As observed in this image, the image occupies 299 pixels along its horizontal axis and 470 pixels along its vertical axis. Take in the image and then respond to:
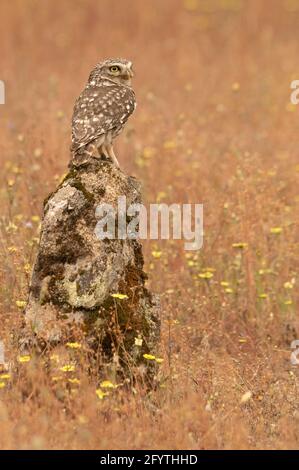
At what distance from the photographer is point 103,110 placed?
7262 millimetres

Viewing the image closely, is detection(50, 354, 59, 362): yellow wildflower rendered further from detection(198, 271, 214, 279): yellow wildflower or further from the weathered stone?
detection(198, 271, 214, 279): yellow wildflower

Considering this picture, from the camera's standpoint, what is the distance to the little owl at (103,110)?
7.04m

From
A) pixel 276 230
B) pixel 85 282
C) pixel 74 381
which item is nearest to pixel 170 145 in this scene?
pixel 276 230

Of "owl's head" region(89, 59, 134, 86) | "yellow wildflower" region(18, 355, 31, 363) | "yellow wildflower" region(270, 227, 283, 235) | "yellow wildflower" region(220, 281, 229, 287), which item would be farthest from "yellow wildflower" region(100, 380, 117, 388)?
"yellow wildflower" region(270, 227, 283, 235)

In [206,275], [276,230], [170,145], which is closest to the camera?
[206,275]

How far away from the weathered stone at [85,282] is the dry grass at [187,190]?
1.05ft

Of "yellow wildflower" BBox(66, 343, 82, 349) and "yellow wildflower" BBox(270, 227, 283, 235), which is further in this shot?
"yellow wildflower" BBox(270, 227, 283, 235)

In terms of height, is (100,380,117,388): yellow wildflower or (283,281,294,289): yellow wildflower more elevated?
(283,281,294,289): yellow wildflower

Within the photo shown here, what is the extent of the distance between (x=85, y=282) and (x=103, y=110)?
1.45m

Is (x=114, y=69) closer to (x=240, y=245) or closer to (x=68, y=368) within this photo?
(x=240, y=245)

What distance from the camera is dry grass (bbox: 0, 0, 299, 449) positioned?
20.2 ft

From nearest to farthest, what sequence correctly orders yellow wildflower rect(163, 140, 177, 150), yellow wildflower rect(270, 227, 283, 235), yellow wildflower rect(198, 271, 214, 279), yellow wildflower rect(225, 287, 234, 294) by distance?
yellow wildflower rect(198, 271, 214, 279)
yellow wildflower rect(225, 287, 234, 294)
yellow wildflower rect(270, 227, 283, 235)
yellow wildflower rect(163, 140, 177, 150)

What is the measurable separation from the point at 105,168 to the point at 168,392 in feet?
5.56

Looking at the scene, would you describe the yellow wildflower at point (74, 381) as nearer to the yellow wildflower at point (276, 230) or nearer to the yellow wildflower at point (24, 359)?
the yellow wildflower at point (24, 359)
